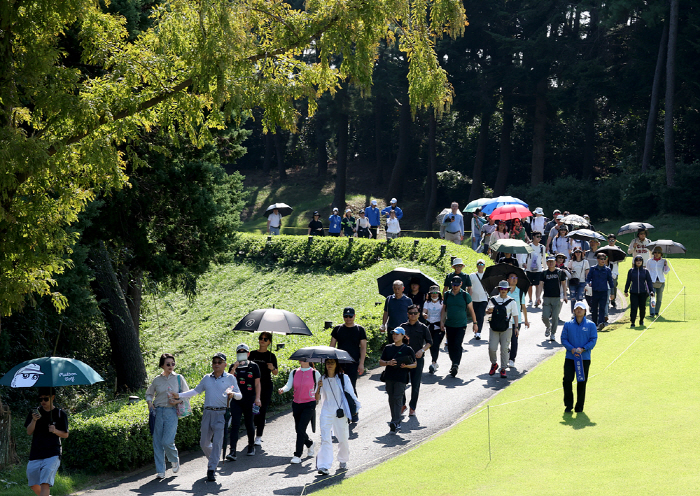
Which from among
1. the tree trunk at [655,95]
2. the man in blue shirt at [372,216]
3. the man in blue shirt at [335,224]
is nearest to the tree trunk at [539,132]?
the tree trunk at [655,95]

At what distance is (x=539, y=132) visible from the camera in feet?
160

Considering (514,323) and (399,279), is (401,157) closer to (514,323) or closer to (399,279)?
(399,279)

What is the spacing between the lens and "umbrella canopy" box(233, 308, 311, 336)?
1291 centimetres

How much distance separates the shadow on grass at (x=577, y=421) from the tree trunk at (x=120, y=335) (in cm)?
1052

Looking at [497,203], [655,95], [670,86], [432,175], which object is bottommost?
[497,203]

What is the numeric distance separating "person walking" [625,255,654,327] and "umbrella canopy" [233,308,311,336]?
30.1 ft

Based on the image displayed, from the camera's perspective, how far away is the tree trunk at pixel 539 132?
155ft

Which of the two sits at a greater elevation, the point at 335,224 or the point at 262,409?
the point at 335,224

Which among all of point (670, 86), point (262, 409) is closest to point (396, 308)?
point (262, 409)

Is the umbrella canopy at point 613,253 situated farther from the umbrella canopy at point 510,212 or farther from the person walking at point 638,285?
the umbrella canopy at point 510,212

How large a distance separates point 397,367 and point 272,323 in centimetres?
240

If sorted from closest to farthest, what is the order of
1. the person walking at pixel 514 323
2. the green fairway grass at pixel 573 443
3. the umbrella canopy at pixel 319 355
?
the green fairway grass at pixel 573 443, the umbrella canopy at pixel 319 355, the person walking at pixel 514 323

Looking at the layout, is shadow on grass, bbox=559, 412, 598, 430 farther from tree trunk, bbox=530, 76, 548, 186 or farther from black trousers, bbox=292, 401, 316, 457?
tree trunk, bbox=530, 76, 548, 186

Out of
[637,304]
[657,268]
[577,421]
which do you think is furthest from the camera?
[657,268]
